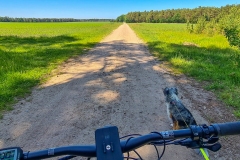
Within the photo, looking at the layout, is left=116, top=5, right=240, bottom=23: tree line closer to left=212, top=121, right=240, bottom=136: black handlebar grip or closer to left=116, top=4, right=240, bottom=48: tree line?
left=116, top=4, right=240, bottom=48: tree line

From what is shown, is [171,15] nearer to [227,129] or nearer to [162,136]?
[227,129]

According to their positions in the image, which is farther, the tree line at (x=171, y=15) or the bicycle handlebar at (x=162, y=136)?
the tree line at (x=171, y=15)

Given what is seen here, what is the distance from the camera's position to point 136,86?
226 inches

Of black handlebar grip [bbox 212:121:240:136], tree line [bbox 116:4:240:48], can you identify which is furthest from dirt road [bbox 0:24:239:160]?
tree line [bbox 116:4:240:48]

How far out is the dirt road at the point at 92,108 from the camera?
3.30 meters

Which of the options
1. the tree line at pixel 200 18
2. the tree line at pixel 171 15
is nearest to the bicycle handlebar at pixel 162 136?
the tree line at pixel 200 18

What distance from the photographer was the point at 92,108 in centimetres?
438

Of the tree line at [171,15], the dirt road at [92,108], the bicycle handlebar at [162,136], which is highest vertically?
the tree line at [171,15]

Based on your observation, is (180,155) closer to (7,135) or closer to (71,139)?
(71,139)

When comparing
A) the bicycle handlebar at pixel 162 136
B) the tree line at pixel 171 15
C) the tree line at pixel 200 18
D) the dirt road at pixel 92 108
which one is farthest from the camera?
the tree line at pixel 171 15

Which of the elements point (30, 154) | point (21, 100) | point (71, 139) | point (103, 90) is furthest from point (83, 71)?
point (30, 154)

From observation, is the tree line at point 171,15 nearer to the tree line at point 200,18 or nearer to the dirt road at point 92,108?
the tree line at point 200,18

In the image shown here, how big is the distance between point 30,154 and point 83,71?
21.1 feet

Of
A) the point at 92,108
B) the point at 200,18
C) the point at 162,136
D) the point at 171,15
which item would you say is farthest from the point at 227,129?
the point at 171,15
